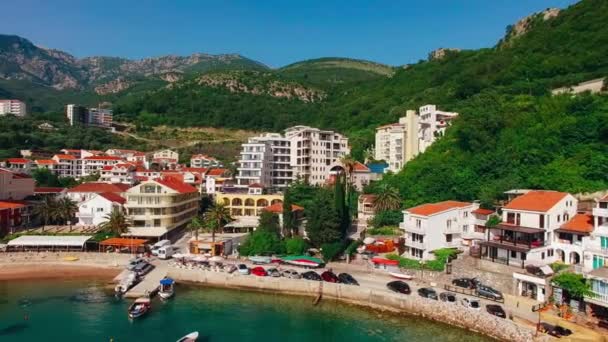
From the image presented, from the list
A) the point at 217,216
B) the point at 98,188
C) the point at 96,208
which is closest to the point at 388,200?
the point at 217,216

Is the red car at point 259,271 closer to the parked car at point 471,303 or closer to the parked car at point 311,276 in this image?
the parked car at point 311,276

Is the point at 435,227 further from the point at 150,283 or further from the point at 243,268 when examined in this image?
the point at 150,283

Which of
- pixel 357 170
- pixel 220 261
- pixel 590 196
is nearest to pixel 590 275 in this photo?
pixel 590 196

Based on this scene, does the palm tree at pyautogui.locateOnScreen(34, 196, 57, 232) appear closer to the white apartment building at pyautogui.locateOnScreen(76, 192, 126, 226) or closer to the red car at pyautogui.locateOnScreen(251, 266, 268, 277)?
the white apartment building at pyautogui.locateOnScreen(76, 192, 126, 226)

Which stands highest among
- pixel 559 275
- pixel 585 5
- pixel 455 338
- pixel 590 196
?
pixel 585 5

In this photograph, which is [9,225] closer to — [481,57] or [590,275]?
[590,275]

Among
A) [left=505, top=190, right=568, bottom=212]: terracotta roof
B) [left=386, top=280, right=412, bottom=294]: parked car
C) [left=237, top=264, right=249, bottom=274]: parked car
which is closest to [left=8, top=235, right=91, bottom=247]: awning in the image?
[left=237, top=264, right=249, bottom=274]: parked car
